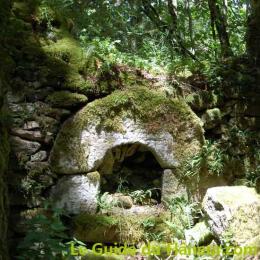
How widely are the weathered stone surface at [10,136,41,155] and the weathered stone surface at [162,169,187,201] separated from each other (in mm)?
1722

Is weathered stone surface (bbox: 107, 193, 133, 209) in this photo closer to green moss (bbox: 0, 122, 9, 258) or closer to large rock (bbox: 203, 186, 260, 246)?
large rock (bbox: 203, 186, 260, 246)

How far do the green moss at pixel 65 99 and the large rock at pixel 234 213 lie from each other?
6.51 feet

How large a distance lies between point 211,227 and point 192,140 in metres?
1.26

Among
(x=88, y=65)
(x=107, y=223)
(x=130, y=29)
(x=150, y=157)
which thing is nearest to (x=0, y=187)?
(x=107, y=223)

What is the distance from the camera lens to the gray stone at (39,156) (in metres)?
4.66

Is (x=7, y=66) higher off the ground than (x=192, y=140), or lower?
higher

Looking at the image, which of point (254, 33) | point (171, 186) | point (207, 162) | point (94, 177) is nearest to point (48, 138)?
point (94, 177)

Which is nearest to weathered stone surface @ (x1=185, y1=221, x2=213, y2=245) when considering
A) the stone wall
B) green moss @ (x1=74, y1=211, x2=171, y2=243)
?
green moss @ (x1=74, y1=211, x2=171, y2=243)

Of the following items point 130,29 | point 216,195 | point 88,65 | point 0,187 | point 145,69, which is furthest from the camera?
point 130,29

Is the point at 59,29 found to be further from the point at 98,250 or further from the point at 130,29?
the point at 130,29

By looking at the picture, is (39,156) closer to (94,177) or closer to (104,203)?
(94,177)

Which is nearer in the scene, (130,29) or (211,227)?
(211,227)

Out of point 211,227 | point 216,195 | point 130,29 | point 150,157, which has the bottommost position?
point 211,227

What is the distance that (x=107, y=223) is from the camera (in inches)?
183
